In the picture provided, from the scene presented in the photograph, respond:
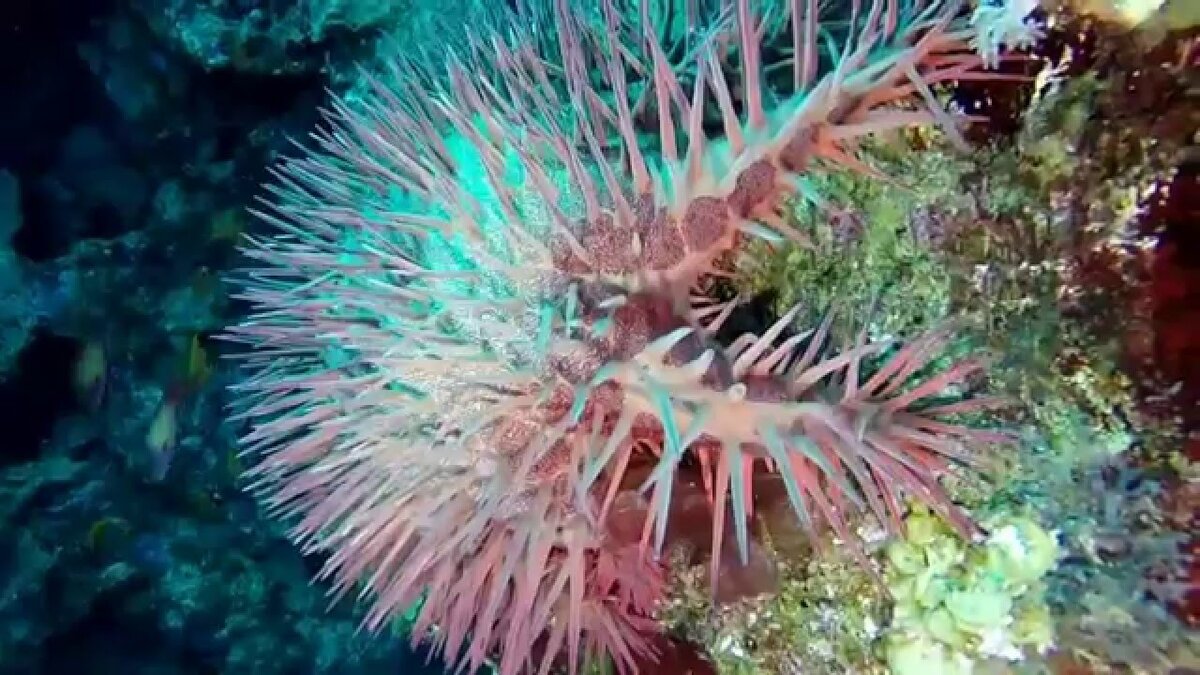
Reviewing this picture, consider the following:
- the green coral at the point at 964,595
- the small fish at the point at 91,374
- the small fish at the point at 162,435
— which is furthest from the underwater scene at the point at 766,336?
the small fish at the point at 91,374

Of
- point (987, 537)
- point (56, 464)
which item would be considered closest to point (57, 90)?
point (56, 464)

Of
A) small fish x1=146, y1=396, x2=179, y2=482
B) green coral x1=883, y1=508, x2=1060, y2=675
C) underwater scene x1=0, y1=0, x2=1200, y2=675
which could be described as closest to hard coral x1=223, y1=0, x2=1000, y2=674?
underwater scene x1=0, y1=0, x2=1200, y2=675

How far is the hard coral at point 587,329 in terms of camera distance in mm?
1910

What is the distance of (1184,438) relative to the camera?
1.64 meters

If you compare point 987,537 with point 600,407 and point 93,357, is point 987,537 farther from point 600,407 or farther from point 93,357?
point 93,357

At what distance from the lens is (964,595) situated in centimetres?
190

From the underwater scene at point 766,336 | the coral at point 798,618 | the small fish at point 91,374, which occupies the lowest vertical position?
the coral at point 798,618

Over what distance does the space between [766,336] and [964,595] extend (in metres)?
0.60

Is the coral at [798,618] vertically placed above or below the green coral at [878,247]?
below

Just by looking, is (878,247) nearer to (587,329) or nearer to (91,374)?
(587,329)

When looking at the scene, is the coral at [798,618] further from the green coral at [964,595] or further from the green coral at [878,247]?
the green coral at [878,247]

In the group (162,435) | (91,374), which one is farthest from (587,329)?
(91,374)

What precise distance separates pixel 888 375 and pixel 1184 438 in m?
0.49

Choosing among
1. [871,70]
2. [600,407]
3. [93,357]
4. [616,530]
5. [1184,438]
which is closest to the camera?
[1184,438]
